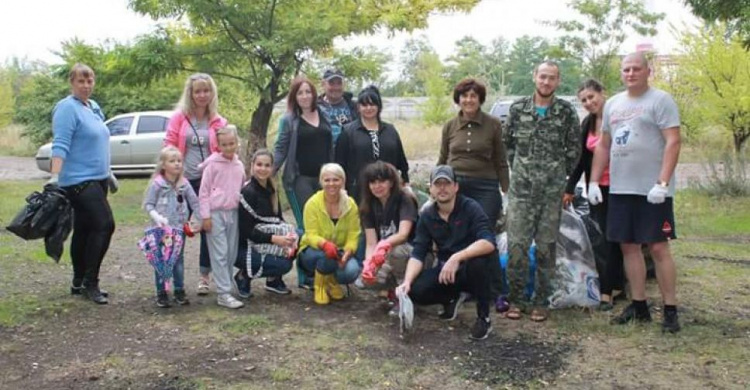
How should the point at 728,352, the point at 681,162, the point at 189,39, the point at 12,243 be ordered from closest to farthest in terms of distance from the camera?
the point at 728,352 < the point at 12,243 < the point at 189,39 < the point at 681,162

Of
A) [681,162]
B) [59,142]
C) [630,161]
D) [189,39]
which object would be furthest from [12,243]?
[681,162]

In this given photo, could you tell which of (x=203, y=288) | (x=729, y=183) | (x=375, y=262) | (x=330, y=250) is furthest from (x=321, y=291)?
(x=729, y=183)

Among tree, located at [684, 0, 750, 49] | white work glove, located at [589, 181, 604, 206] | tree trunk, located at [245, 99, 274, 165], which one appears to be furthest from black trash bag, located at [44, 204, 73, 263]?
tree trunk, located at [245, 99, 274, 165]

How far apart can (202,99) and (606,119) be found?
285cm

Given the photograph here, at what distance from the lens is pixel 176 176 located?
5.00 meters

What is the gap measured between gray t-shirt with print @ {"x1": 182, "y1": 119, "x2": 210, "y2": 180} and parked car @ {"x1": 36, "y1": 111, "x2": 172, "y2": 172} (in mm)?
10445

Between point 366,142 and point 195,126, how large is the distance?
4.17ft

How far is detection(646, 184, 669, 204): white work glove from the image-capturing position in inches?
166

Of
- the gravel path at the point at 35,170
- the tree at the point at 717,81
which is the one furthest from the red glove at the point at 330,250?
the tree at the point at 717,81

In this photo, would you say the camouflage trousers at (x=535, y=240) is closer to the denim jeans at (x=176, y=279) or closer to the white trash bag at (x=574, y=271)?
the white trash bag at (x=574, y=271)

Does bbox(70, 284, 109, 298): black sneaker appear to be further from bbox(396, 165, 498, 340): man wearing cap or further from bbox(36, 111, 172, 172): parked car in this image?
bbox(36, 111, 172, 172): parked car

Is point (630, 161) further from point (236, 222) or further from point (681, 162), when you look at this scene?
point (681, 162)

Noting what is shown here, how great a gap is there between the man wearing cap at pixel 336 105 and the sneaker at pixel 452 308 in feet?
5.35

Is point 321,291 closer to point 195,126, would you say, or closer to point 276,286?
point 276,286
